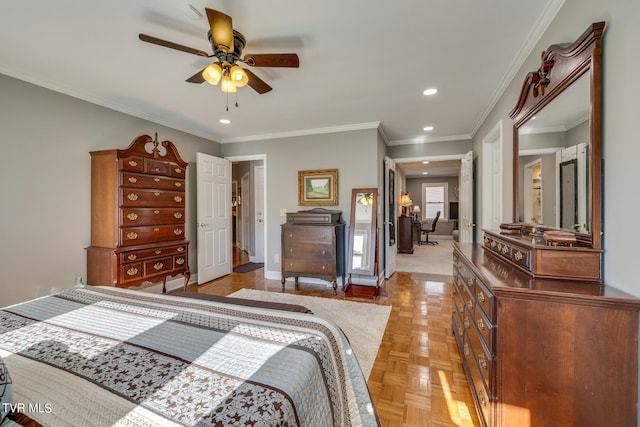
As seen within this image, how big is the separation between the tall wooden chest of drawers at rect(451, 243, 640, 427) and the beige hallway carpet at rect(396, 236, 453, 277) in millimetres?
3696

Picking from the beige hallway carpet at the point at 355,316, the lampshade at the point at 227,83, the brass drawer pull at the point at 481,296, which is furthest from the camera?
the beige hallway carpet at the point at 355,316

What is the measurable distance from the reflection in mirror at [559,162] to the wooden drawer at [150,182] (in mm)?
3651

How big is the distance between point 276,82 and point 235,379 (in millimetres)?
2554

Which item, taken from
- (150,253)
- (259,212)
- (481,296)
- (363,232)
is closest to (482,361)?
(481,296)

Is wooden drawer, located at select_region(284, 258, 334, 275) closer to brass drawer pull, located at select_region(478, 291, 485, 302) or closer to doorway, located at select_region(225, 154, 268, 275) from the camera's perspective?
doorway, located at select_region(225, 154, 268, 275)

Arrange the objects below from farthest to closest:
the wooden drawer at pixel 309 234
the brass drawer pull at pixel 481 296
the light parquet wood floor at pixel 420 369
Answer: the wooden drawer at pixel 309 234 < the light parquet wood floor at pixel 420 369 < the brass drawer pull at pixel 481 296

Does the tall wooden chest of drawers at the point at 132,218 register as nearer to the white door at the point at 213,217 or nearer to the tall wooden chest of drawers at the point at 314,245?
the white door at the point at 213,217

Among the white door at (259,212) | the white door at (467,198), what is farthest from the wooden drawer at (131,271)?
the white door at (467,198)

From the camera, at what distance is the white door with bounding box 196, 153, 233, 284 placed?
4.10 metres

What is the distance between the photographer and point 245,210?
21.3 ft

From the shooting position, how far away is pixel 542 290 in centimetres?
109

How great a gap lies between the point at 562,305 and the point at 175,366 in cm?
147

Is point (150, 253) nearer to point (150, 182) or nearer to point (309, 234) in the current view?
point (150, 182)

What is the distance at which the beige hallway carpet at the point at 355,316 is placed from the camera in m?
2.17
